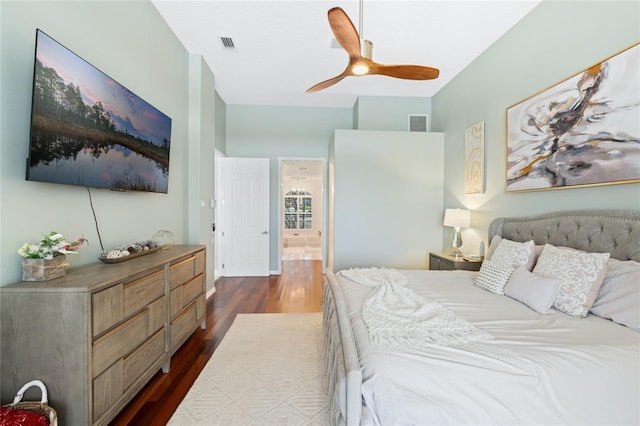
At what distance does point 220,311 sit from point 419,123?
4.48 meters

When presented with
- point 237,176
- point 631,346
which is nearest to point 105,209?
point 237,176

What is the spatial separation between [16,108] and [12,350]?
1.24 m

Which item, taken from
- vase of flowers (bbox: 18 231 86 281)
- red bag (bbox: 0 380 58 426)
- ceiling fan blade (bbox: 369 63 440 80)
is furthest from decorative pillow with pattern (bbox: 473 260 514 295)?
vase of flowers (bbox: 18 231 86 281)

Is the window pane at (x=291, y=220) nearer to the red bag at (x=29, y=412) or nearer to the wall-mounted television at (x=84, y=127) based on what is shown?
the wall-mounted television at (x=84, y=127)

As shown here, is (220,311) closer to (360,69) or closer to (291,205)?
(360,69)

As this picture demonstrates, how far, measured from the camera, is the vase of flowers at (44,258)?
1315 millimetres

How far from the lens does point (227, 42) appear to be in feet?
10.3

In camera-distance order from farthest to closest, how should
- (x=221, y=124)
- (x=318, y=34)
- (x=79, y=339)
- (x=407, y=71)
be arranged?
(x=221, y=124)
(x=318, y=34)
(x=407, y=71)
(x=79, y=339)

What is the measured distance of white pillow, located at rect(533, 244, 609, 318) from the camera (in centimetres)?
160

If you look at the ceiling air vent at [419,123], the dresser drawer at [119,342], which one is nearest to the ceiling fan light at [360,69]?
the dresser drawer at [119,342]

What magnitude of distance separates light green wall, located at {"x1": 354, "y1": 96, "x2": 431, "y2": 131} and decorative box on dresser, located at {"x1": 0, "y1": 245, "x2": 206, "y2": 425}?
410cm

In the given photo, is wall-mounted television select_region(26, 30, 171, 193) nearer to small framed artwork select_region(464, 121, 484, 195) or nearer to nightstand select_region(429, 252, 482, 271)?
nightstand select_region(429, 252, 482, 271)

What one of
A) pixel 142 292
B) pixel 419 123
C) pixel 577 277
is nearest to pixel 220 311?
pixel 142 292

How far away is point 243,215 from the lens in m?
4.96
